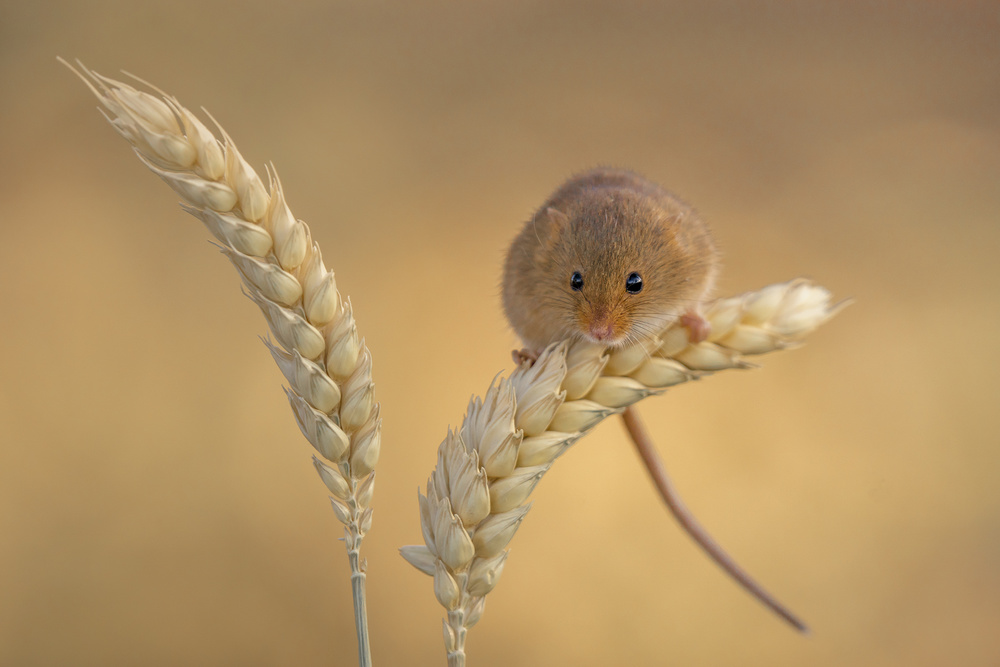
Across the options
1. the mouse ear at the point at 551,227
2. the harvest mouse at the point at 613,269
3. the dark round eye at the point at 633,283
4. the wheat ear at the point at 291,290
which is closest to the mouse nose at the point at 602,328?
the harvest mouse at the point at 613,269

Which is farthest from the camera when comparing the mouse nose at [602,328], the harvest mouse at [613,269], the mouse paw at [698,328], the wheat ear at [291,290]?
the harvest mouse at [613,269]

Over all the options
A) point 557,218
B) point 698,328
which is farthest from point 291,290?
point 557,218

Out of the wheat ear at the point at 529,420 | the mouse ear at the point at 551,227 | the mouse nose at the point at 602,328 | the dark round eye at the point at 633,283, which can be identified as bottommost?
the wheat ear at the point at 529,420

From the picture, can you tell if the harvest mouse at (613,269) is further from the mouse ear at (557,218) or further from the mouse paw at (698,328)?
the mouse paw at (698,328)

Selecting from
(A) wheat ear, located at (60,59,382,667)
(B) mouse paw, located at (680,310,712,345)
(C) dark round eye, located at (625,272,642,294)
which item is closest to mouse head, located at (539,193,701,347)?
(C) dark round eye, located at (625,272,642,294)

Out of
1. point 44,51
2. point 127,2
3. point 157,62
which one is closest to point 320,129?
point 157,62

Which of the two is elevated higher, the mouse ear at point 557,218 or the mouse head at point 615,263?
the mouse ear at point 557,218

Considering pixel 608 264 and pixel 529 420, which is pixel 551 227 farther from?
pixel 529 420

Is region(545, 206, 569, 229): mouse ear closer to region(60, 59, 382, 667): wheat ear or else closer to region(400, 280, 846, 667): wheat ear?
region(400, 280, 846, 667): wheat ear
